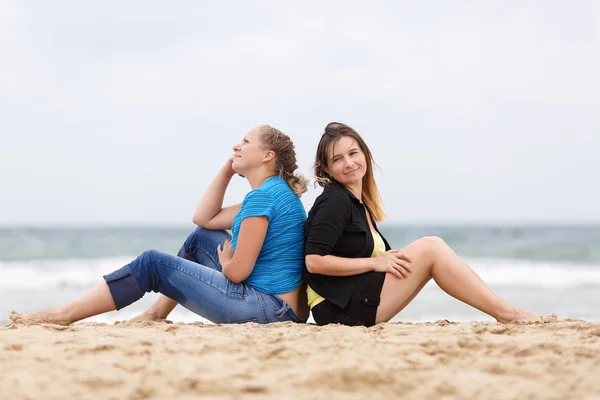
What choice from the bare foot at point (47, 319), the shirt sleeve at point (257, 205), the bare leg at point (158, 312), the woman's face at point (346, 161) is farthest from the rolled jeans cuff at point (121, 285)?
the woman's face at point (346, 161)

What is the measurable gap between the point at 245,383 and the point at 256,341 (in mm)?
596

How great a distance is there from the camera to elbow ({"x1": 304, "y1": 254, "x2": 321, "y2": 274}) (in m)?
3.62

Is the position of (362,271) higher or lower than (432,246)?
lower

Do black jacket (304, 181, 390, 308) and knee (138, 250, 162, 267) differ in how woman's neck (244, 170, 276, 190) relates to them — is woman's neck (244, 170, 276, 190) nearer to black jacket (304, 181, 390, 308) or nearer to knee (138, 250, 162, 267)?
black jacket (304, 181, 390, 308)

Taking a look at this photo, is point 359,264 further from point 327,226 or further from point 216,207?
point 216,207

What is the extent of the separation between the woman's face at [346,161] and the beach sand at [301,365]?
104 centimetres

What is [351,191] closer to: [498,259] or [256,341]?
[256,341]

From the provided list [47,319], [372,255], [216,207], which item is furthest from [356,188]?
[47,319]

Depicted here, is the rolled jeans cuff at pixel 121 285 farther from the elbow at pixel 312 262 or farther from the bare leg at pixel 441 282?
the bare leg at pixel 441 282

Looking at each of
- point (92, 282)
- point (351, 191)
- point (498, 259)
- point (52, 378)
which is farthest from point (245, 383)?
point (498, 259)

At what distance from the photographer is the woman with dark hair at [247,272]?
149 inches

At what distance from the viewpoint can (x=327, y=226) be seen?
3646 mm

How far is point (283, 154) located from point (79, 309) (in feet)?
5.12

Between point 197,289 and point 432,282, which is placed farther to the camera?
point 432,282
